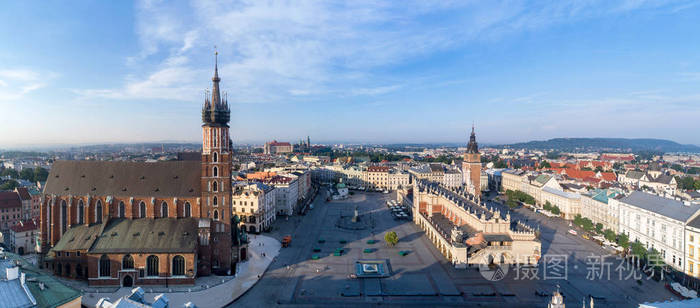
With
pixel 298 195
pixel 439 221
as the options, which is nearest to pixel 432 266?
pixel 439 221

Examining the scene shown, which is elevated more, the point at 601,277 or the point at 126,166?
the point at 126,166

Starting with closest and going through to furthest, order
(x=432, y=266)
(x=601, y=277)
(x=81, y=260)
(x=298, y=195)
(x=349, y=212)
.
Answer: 1. (x=81, y=260)
2. (x=601, y=277)
3. (x=432, y=266)
4. (x=349, y=212)
5. (x=298, y=195)

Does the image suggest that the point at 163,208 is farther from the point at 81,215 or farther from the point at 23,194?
A: the point at 23,194

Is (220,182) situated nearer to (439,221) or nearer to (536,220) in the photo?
(439,221)

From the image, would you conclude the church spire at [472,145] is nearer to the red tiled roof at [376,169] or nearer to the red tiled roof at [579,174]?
the red tiled roof at [376,169]

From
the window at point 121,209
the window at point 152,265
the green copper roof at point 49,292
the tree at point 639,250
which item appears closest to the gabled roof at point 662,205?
the tree at point 639,250

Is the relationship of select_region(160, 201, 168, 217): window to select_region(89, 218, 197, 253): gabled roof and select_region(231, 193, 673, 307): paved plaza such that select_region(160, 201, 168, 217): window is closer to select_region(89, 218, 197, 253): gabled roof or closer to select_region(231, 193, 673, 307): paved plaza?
select_region(89, 218, 197, 253): gabled roof

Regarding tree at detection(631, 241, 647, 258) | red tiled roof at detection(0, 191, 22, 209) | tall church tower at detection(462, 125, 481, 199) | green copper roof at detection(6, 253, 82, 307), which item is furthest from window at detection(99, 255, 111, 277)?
tall church tower at detection(462, 125, 481, 199)
